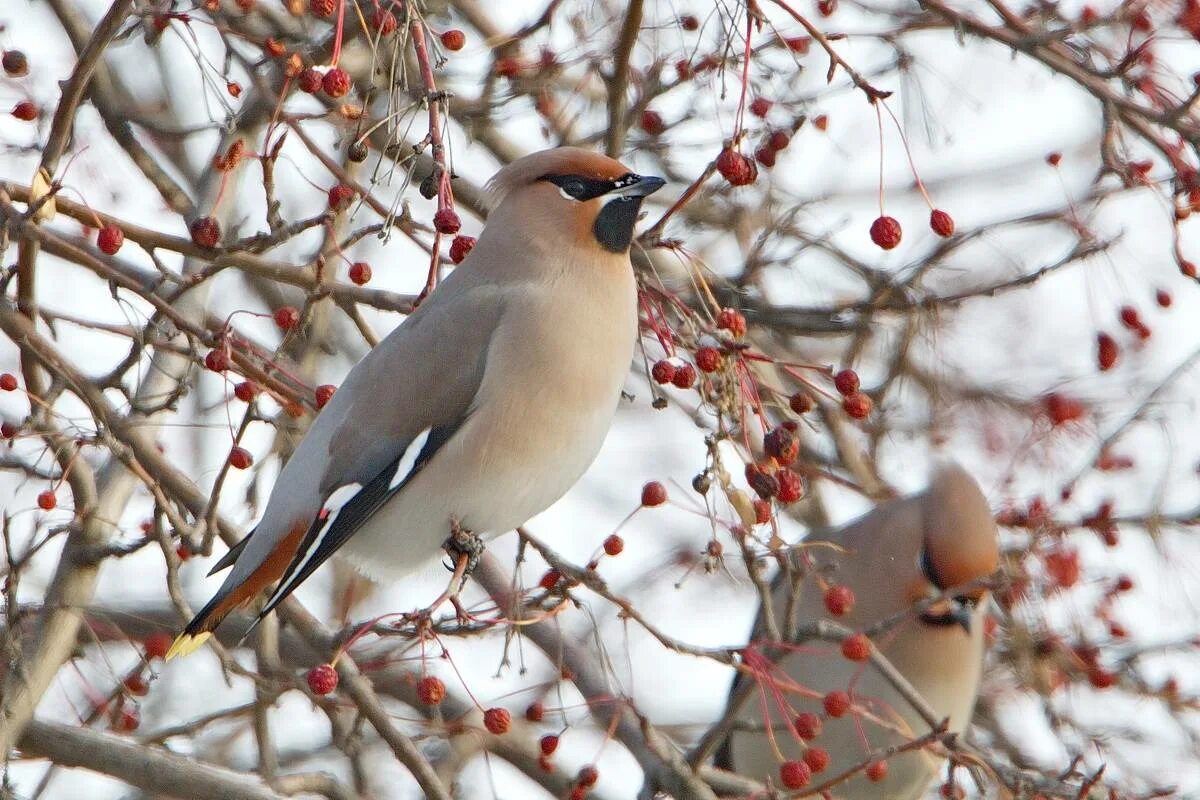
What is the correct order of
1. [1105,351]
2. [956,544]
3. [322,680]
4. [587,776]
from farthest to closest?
[956,544] < [1105,351] < [587,776] < [322,680]

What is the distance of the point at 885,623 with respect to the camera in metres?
2.78

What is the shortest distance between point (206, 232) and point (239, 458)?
0.42 m

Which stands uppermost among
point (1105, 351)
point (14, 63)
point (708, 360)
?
point (14, 63)

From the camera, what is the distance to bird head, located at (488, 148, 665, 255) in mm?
3520

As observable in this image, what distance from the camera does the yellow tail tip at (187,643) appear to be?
313 centimetres

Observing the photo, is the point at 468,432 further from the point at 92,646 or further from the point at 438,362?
the point at 92,646

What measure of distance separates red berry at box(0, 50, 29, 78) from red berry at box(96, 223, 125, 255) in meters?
0.52

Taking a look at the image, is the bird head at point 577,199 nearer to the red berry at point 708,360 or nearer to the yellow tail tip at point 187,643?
the red berry at point 708,360

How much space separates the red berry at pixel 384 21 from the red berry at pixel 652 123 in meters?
0.86

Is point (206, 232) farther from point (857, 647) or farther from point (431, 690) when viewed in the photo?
point (857, 647)

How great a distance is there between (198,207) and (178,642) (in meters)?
1.18

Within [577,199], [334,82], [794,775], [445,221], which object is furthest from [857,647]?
[334,82]

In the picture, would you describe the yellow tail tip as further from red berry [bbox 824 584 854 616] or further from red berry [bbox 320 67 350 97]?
red berry [bbox 824 584 854 616]

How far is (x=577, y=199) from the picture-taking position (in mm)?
3580
